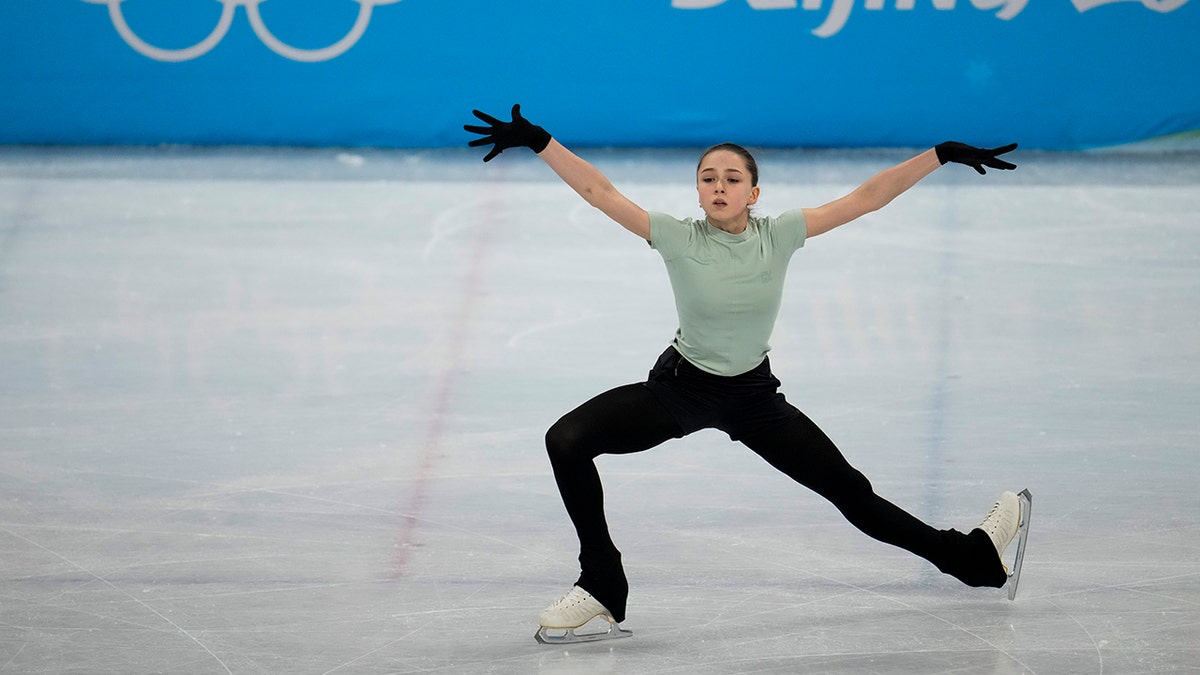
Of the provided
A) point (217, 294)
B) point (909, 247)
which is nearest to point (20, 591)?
point (217, 294)

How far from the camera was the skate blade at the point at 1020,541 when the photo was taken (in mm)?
4262

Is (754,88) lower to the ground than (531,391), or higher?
higher

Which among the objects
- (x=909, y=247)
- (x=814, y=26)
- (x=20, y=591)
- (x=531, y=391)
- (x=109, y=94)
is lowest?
(x=20, y=591)

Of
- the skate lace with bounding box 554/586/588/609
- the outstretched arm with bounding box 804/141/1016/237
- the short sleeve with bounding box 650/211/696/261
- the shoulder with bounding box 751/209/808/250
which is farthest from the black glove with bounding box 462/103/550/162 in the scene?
the skate lace with bounding box 554/586/588/609

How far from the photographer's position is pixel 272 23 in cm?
944

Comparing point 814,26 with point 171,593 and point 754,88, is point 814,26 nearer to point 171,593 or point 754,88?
point 754,88

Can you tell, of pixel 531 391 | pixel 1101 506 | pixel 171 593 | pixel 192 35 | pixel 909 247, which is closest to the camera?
pixel 171 593

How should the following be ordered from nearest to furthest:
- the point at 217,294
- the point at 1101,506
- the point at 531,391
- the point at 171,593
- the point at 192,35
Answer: the point at 171,593
the point at 1101,506
the point at 531,391
the point at 217,294
the point at 192,35

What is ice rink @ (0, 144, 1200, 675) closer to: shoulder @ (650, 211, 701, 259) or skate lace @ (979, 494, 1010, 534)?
skate lace @ (979, 494, 1010, 534)

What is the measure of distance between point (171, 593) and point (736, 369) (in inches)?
66.5

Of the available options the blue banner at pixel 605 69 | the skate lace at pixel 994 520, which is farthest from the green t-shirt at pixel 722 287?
the blue banner at pixel 605 69

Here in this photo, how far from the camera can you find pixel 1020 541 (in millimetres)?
4312

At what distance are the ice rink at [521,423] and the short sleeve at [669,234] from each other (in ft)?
3.32

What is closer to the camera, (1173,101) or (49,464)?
(49,464)
